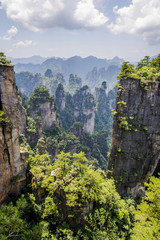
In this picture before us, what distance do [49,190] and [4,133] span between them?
6.47 m

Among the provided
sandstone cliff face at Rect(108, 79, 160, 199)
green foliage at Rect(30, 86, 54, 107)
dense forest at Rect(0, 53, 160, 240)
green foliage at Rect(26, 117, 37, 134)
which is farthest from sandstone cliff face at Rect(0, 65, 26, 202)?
green foliage at Rect(30, 86, 54, 107)

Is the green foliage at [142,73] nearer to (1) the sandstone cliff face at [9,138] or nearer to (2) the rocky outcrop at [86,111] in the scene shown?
(1) the sandstone cliff face at [9,138]

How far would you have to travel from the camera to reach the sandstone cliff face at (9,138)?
1164 cm

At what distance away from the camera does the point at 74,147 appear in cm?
4806

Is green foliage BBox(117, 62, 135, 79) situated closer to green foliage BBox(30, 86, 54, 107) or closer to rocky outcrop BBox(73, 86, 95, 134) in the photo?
green foliage BBox(30, 86, 54, 107)

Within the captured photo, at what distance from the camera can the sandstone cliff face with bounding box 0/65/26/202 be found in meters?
11.6

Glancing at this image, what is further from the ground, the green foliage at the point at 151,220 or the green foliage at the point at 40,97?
the green foliage at the point at 40,97

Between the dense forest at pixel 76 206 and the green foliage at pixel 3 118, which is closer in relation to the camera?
the dense forest at pixel 76 206

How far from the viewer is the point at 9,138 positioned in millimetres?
12625

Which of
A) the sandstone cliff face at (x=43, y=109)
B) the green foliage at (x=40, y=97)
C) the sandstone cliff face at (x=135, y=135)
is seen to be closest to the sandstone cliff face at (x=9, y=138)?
the sandstone cliff face at (x=135, y=135)

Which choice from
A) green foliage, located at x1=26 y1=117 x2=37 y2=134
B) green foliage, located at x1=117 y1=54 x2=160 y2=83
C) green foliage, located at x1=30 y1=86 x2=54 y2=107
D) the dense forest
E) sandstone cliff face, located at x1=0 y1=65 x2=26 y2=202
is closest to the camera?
the dense forest

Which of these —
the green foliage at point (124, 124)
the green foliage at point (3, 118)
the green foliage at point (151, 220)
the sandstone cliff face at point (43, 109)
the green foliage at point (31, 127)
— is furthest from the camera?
the sandstone cliff face at point (43, 109)

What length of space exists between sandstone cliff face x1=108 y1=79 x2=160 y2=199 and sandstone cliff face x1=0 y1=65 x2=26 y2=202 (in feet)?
38.1

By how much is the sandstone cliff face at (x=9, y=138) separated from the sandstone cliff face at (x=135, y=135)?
11.6 meters
